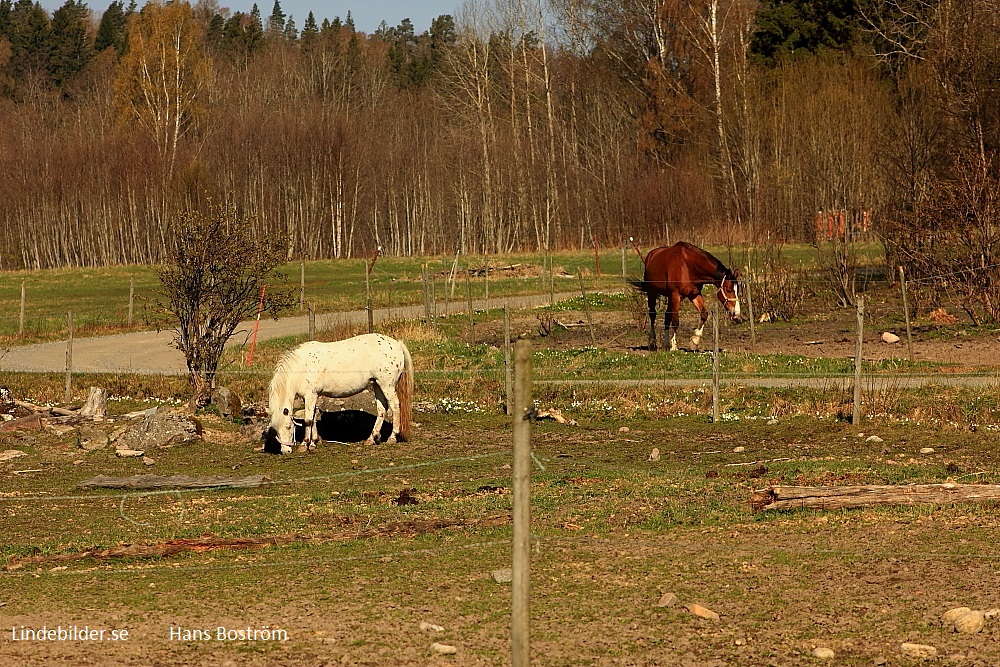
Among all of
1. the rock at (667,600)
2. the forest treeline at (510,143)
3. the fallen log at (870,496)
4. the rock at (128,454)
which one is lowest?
the rock at (128,454)

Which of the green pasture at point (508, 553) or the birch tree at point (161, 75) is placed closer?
the green pasture at point (508, 553)

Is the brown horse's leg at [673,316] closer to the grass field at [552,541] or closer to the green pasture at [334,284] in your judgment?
the grass field at [552,541]

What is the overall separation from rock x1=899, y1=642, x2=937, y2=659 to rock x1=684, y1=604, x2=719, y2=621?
139 cm

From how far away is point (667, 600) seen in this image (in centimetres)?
957

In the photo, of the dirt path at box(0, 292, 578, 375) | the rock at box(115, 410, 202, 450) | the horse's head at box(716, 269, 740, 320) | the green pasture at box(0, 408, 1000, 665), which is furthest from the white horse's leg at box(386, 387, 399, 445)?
the horse's head at box(716, 269, 740, 320)

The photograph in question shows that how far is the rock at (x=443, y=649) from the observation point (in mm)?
8492

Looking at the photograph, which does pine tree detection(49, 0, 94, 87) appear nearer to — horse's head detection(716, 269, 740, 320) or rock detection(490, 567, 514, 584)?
horse's head detection(716, 269, 740, 320)

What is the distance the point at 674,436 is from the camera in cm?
1820

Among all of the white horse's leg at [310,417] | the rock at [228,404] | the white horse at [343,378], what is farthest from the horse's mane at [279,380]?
the rock at [228,404]

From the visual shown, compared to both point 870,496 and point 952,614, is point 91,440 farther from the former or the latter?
point 952,614

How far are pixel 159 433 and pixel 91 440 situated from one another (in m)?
1.02

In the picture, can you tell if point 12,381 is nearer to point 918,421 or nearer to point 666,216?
point 918,421

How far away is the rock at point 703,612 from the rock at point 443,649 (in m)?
1.85

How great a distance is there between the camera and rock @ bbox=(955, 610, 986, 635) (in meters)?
8.61
